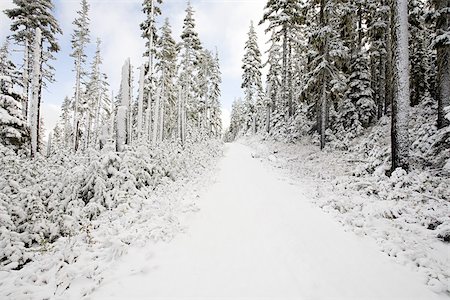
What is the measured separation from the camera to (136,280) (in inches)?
159

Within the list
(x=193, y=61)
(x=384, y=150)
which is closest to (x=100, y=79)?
(x=193, y=61)

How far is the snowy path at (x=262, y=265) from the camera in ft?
12.3

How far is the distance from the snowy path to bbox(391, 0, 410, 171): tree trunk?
432 centimetres

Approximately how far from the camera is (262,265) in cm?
445

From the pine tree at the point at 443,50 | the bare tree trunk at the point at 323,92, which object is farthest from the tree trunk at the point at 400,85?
the bare tree trunk at the point at 323,92

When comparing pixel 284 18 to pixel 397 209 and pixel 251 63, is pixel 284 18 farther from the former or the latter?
pixel 397 209

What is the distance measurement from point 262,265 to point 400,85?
845cm

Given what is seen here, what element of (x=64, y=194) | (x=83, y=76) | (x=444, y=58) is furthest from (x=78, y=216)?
(x=83, y=76)

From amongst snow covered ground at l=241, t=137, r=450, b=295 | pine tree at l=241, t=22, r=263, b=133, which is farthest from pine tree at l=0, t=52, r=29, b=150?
pine tree at l=241, t=22, r=263, b=133

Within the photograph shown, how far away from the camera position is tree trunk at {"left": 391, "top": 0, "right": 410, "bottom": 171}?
8.95 meters

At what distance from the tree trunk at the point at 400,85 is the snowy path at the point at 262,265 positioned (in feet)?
14.2

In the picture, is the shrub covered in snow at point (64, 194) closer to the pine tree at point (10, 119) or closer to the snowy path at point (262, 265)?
the pine tree at point (10, 119)

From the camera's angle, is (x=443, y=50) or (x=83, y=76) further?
(x=83, y=76)

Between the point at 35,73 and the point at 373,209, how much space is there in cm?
1949
